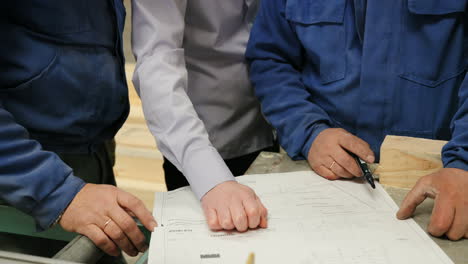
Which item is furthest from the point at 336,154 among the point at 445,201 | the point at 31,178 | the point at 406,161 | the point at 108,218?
the point at 31,178

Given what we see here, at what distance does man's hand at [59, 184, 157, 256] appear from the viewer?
70 centimetres

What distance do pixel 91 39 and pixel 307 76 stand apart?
533 mm

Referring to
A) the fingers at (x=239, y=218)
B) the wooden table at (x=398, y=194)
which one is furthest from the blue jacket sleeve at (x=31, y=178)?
the wooden table at (x=398, y=194)

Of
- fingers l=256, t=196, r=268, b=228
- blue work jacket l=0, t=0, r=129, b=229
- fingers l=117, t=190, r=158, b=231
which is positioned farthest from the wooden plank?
blue work jacket l=0, t=0, r=129, b=229

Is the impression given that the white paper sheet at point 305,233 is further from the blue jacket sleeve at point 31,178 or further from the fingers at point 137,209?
the blue jacket sleeve at point 31,178

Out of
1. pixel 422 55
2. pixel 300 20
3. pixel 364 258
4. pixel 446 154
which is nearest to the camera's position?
pixel 364 258

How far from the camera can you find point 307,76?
3.51 feet

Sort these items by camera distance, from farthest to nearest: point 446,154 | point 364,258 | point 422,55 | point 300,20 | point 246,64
A: point 246,64, point 300,20, point 422,55, point 446,154, point 364,258

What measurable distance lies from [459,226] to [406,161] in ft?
0.62

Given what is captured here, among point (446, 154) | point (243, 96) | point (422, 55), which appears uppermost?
point (422, 55)

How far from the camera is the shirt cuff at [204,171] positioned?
788 mm

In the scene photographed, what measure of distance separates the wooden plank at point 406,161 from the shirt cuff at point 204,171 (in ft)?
1.03

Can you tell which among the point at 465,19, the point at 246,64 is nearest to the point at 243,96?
the point at 246,64

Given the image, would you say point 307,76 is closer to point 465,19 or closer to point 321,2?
point 321,2
